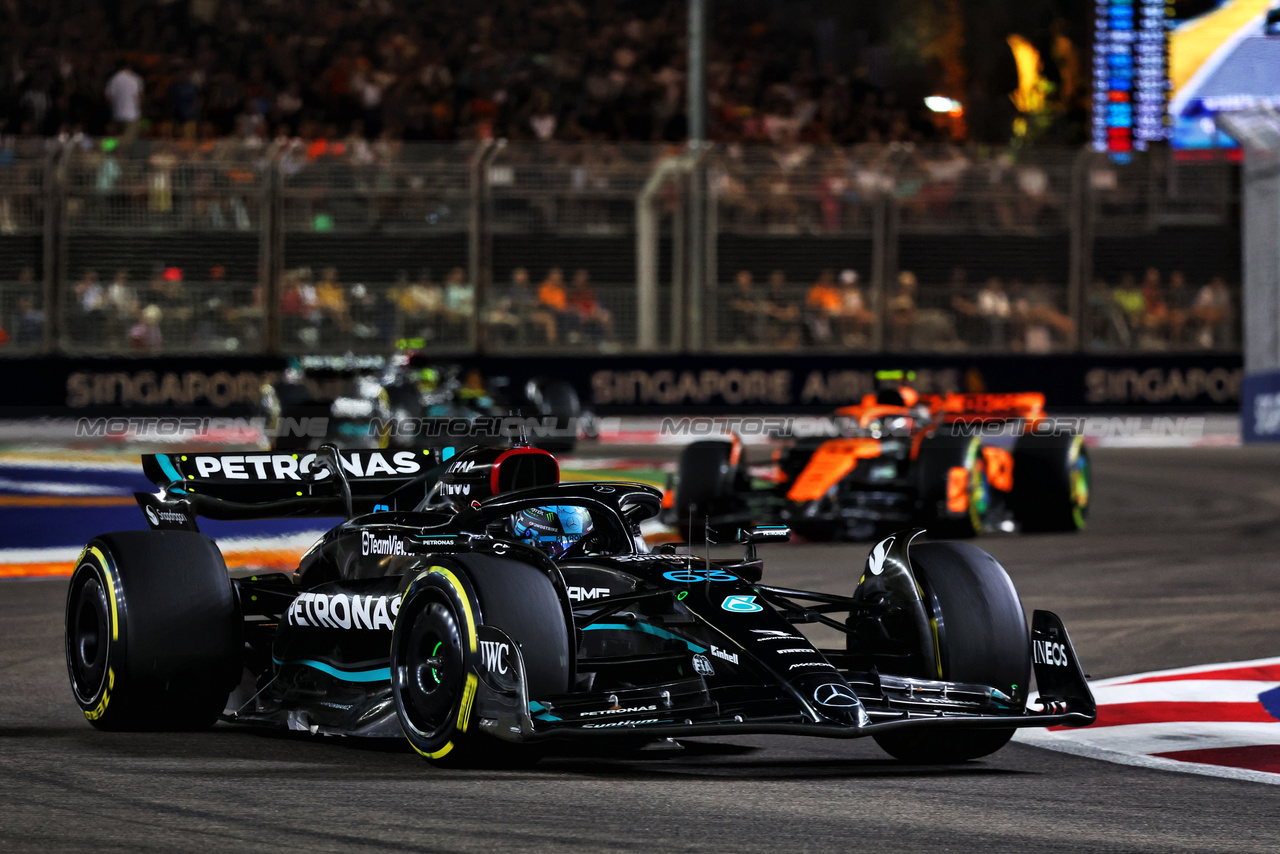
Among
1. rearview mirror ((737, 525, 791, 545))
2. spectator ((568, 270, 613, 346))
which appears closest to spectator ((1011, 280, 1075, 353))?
spectator ((568, 270, 613, 346))

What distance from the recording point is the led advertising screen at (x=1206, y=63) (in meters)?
25.9

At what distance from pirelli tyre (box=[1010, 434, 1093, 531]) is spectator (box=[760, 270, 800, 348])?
9.22 meters

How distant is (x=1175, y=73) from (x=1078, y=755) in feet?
72.1

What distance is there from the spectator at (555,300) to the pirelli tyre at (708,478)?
9828 mm

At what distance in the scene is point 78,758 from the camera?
6.05m

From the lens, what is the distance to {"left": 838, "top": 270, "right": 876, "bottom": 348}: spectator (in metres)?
23.6

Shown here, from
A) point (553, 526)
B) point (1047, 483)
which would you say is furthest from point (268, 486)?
point (1047, 483)

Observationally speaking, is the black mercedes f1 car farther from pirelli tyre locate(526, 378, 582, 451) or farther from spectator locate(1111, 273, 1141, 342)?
spectator locate(1111, 273, 1141, 342)

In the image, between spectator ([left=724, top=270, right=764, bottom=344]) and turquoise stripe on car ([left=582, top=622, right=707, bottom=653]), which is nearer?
turquoise stripe on car ([left=582, top=622, right=707, bottom=653])

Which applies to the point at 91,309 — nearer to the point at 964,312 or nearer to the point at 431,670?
the point at 964,312

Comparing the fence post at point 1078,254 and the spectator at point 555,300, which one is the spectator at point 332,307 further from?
the fence post at point 1078,254

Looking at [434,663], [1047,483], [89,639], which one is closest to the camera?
[434,663]

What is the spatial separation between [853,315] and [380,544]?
17.4 m

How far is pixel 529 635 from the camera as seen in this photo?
5.57 meters
